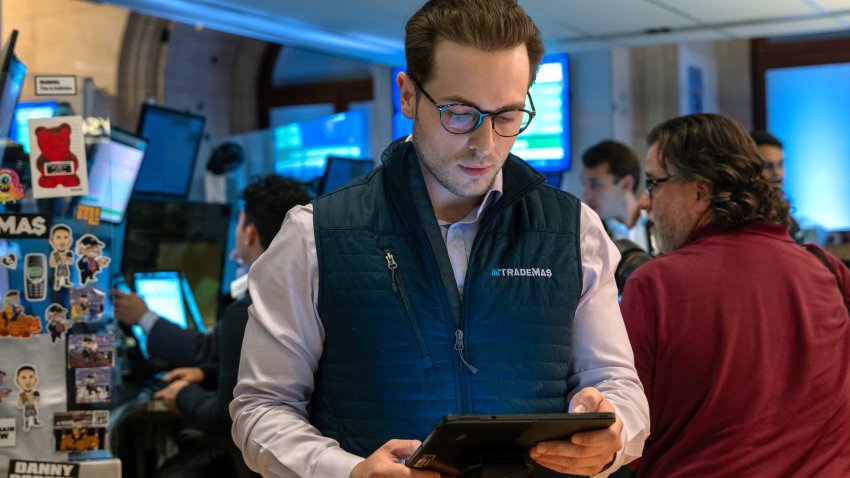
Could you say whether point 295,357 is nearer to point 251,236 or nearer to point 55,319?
point 55,319

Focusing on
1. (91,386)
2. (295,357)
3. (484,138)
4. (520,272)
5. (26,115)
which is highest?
(26,115)

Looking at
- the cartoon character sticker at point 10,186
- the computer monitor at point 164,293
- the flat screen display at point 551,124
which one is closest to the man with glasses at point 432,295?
the cartoon character sticker at point 10,186

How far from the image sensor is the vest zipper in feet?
5.13

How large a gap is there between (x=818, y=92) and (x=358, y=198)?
686 cm

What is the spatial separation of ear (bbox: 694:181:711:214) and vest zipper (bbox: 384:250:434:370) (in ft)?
3.50

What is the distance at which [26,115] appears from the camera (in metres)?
2.57

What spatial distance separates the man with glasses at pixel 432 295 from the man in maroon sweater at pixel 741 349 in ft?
2.01

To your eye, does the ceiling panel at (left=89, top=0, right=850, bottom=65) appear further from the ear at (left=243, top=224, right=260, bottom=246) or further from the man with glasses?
the man with glasses

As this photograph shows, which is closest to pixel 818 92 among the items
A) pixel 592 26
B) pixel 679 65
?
pixel 679 65

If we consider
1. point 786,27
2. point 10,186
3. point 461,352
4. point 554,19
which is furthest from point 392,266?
point 786,27

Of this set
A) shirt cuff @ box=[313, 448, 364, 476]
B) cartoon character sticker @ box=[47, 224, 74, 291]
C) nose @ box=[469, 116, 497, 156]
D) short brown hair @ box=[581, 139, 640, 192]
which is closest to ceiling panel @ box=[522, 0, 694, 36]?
short brown hair @ box=[581, 139, 640, 192]

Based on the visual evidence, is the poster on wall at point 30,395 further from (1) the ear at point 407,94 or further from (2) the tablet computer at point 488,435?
(2) the tablet computer at point 488,435

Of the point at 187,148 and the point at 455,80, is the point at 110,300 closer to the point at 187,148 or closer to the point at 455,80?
the point at 455,80

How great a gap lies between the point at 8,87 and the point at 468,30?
57.2 inches
